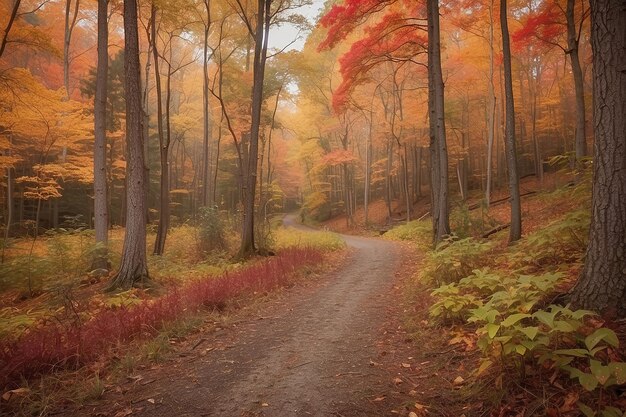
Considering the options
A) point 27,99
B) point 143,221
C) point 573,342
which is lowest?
point 573,342

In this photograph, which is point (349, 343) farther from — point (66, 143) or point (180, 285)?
point (66, 143)

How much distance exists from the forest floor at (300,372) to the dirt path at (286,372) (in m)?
0.01

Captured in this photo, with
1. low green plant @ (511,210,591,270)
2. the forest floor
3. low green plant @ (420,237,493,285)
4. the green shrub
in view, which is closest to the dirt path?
the forest floor

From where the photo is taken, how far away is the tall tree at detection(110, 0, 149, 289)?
8.29 metres

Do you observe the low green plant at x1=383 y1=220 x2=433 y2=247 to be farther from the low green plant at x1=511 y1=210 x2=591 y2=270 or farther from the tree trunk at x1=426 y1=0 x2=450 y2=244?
the low green plant at x1=511 y1=210 x2=591 y2=270

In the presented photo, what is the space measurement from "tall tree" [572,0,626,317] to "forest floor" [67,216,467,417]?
1795 mm

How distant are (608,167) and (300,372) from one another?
416 centimetres

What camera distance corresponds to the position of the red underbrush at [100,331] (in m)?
3.99

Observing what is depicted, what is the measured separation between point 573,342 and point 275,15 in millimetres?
13660

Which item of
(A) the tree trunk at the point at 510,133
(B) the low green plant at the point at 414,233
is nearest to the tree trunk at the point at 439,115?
(A) the tree trunk at the point at 510,133

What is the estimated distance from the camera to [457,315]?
4.87 m

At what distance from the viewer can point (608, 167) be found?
349 centimetres

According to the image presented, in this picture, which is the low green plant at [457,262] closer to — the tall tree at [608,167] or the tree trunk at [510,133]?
the tall tree at [608,167]

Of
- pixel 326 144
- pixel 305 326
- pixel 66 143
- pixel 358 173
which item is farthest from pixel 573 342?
pixel 358 173
